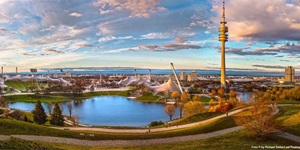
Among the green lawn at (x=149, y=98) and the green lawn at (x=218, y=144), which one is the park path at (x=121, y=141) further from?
the green lawn at (x=149, y=98)

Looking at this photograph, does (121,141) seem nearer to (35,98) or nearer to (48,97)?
(35,98)

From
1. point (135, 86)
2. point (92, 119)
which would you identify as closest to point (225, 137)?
point (92, 119)

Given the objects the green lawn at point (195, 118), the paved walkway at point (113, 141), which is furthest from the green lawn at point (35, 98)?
the paved walkway at point (113, 141)

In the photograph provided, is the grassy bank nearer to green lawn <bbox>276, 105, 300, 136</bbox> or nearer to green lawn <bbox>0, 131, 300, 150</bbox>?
green lawn <bbox>0, 131, 300, 150</bbox>

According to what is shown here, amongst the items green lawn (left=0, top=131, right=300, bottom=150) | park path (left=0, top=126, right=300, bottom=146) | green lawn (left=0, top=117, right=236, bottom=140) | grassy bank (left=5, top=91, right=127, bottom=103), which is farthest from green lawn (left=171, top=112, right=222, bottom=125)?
grassy bank (left=5, top=91, right=127, bottom=103)

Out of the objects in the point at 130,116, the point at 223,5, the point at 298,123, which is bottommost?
the point at 130,116

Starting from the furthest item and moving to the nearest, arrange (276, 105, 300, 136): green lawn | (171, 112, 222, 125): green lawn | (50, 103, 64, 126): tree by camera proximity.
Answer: (50, 103, 64, 126): tree, (171, 112, 222, 125): green lawn, (276, 105, 300, 136): green lawn

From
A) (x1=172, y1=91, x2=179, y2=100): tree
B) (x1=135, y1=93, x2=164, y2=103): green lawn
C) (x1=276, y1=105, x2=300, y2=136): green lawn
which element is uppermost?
(x1=276, y1=105, x2=300, y2=136): green lawn

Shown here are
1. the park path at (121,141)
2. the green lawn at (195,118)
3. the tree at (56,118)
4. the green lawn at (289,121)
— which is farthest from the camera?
the tree at (56,118)

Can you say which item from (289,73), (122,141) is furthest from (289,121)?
(289,73)

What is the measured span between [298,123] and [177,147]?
33.8 feet

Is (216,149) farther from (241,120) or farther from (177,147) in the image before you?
(241,120)

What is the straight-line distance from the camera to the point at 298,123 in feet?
→ 67.9

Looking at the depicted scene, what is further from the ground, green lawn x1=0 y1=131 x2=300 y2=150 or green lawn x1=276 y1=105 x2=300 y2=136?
green lawn x1=276 y1=105 x2=300 y2=136
